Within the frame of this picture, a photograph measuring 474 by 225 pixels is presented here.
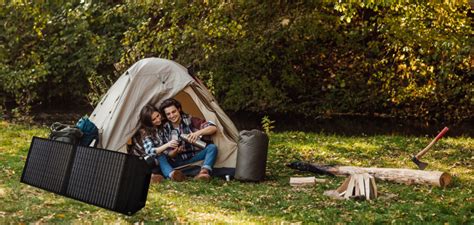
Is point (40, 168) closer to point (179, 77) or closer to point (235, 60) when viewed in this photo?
point (179, 77)

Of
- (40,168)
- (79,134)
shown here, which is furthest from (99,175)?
(79,134)

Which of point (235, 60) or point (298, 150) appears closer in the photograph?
point (298, 150)

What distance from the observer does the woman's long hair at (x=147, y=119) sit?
849cm

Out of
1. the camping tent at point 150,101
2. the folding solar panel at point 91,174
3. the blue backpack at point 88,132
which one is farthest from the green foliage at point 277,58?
the folding solar panel at point 91,174

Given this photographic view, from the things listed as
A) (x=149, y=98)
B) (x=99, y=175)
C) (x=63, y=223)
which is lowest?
(x=63, y=223)

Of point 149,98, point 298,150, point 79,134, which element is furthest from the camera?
point 298,150

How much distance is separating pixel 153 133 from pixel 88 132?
0.74 meters

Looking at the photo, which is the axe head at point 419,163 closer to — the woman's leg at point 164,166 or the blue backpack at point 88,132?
the woman's leg at point 164,166

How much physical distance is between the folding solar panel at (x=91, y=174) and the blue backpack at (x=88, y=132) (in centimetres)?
182

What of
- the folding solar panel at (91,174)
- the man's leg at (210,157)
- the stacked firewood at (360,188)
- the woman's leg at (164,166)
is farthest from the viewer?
the man's leg at (210,157)

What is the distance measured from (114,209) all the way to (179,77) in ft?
11.3

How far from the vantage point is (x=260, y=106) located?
1578 cm

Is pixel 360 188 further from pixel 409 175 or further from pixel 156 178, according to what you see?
pixel 156 178

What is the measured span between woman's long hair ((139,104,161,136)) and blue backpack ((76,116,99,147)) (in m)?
0.54
